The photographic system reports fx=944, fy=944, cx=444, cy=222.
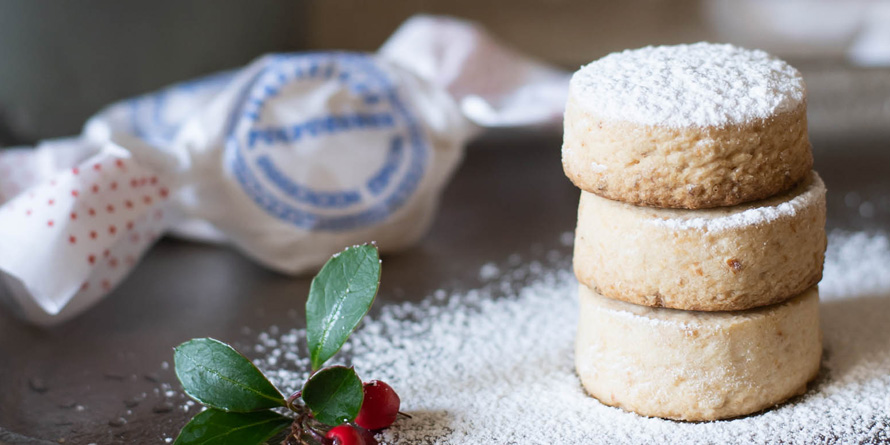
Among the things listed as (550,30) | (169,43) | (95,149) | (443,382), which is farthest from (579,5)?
(443,382)

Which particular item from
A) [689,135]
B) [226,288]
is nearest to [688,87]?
[689,135]

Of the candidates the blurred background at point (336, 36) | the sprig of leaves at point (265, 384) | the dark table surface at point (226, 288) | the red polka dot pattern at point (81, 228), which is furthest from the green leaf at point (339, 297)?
the blurred background at point (336, 36)

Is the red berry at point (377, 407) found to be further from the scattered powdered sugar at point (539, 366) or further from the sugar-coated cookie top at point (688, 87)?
the sugar-coated cookie top at point (688, 87)

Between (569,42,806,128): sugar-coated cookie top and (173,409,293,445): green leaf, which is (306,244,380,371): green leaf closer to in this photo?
(173,409,293,445): green leaf

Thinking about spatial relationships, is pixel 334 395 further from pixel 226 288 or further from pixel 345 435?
pixel 226 288

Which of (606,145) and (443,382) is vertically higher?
(606,145)

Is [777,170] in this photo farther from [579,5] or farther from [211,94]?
[579,5]
